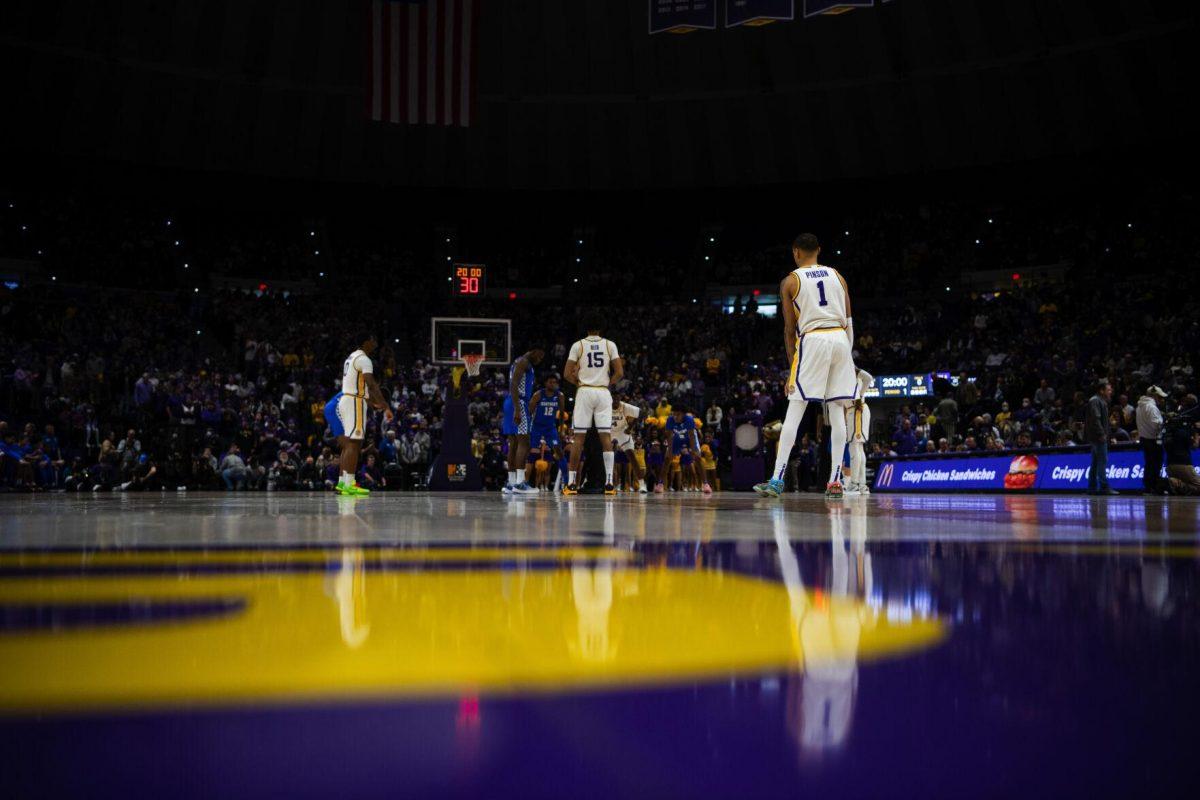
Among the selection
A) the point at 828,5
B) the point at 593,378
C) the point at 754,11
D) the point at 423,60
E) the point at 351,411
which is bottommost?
the point at 351,411

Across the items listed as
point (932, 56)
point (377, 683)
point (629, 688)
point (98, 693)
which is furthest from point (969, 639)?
point (932, 56)

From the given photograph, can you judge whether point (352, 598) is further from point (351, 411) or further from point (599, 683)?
point (351, 411)

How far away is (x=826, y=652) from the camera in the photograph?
948mm

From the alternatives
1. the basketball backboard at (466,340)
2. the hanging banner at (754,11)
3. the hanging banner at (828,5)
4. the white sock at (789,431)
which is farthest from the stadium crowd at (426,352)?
the white sock at (789,431)

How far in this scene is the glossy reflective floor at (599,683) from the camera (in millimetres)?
563

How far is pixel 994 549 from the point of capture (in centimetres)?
237

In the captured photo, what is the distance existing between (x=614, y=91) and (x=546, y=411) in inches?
718

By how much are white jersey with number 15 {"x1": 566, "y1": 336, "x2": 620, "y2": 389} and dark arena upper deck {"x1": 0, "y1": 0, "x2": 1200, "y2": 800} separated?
0.04m

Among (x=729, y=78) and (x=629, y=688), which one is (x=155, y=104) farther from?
(x=629, y=688)

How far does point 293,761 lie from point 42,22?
28.2 meters

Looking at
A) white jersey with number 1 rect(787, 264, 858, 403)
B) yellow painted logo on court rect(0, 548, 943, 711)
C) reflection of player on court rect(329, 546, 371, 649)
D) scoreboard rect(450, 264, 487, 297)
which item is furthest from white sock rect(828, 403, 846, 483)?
scoreboard rect(450, 264, 487, 297)

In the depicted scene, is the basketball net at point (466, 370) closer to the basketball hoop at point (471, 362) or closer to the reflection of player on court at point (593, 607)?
the basketball hoop at point (471, 362)

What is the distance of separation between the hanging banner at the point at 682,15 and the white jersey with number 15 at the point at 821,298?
351 inches

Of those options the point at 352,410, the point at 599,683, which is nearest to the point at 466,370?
the point at 352,410
